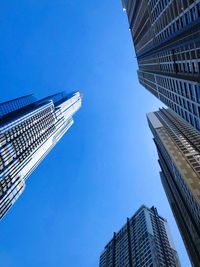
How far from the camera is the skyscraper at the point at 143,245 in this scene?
343ft

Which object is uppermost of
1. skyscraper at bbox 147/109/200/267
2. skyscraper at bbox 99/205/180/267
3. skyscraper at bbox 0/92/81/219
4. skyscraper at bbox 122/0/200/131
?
skyscraper at bbox 122/0/200/131

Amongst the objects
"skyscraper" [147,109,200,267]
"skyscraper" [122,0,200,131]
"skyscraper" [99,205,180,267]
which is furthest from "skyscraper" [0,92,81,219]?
"skyscraper" [122,0,200,131]

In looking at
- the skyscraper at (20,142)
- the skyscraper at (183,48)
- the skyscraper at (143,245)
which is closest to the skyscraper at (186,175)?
the skyscraper at (143,245)

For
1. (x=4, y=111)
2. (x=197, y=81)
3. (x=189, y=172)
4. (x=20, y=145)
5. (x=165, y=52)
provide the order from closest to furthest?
(x=197, y=81)
(x=165, y=52)
(x=189, y=172)
(x=20, y=145)
(x=4, y=111)

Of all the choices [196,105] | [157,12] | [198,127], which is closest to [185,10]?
[196,105]

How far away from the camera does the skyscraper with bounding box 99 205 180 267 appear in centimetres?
10462

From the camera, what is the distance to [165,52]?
234ft

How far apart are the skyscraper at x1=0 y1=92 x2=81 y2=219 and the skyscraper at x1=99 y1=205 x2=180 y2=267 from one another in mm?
50143

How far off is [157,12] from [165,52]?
35.6 feet

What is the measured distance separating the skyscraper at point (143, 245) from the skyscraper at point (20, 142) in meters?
50.1

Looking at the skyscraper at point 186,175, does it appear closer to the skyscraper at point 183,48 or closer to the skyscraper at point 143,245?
the skyscraper at point 143,245

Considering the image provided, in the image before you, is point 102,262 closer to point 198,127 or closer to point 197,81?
point 198,127

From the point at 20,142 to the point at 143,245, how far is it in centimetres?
6364

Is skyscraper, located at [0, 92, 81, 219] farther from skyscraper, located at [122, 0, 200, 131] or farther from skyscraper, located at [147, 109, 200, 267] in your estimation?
skyscraper, located at [122, 0, 200, 131]
